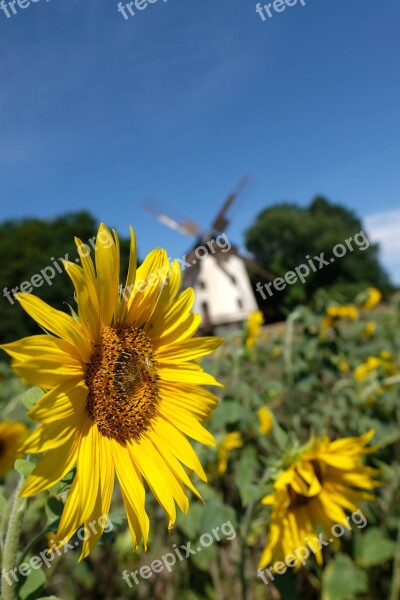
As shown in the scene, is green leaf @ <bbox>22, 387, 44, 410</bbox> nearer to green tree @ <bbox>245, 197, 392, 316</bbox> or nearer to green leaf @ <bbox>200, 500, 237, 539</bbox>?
green leaf @ <bbox>200, 500, 237, 539</bbox>

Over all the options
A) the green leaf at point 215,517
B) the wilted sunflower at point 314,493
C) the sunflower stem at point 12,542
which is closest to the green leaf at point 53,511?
the sunflower stem at point 12,542

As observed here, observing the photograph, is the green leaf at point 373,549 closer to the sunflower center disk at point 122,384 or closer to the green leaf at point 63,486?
the sunflower center disk at point 122,384

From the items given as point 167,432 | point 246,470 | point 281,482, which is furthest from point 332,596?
point 167,432

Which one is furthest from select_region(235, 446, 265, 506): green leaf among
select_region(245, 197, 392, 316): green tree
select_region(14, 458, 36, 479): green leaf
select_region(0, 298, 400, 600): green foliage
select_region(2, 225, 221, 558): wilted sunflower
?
select_region(245, 197, 392, 316): green tree

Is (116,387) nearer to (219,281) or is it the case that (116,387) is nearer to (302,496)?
(302,496)

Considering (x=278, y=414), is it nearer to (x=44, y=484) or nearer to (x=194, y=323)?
(x=194, y=323)

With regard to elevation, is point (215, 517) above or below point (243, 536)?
above

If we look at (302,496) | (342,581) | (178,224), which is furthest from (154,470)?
(178,224)
